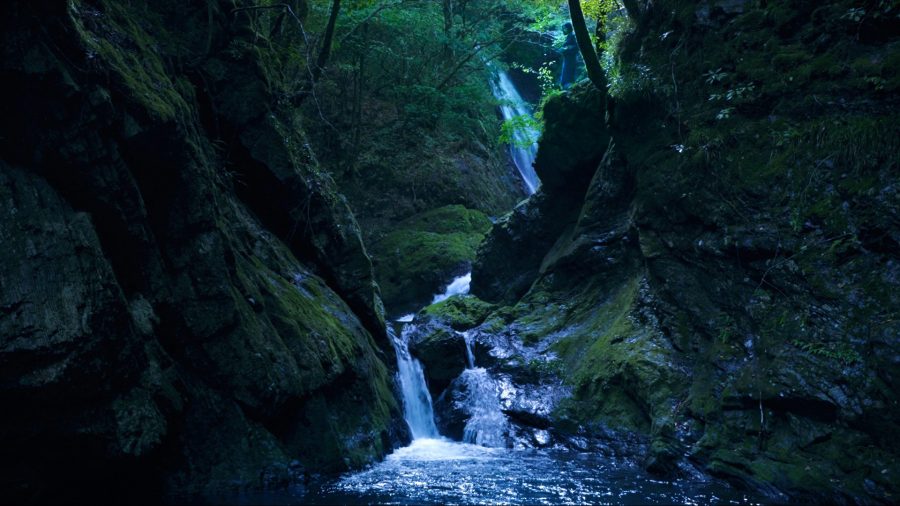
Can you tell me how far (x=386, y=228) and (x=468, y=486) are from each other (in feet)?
43.2

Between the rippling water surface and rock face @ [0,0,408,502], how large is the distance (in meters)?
0.54

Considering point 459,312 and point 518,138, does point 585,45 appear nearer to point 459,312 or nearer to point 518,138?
point 459,312

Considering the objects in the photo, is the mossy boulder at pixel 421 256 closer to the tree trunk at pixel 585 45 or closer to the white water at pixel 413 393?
the white water at pixel 413 393

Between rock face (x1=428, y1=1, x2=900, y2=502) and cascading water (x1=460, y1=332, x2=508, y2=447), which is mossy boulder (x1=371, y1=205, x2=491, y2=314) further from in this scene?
cascading water (x1=460, y1=332, x2=508, y2=447)

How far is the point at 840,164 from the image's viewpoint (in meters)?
7.45

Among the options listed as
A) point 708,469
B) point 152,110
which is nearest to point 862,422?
point 708,469

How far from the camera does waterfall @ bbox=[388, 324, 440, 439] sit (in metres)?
10.8

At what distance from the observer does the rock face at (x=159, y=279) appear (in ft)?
16.2

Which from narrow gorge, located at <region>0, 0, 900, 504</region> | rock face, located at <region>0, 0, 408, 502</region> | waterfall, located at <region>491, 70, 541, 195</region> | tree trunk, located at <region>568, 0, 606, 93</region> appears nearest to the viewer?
rock face, located at <region>0, 0, 408, 502</region>

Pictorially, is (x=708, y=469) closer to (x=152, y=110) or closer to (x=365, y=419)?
(x=365, y=419)

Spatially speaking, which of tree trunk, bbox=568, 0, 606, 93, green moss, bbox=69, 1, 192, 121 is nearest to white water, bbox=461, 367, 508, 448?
tree trunk, bbox=568, 0, 606, 93

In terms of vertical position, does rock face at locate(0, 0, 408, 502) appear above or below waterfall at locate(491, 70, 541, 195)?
below

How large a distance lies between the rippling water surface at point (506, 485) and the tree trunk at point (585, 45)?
277 inches

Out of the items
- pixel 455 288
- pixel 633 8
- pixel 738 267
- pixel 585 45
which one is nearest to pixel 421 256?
pixel 455 288
